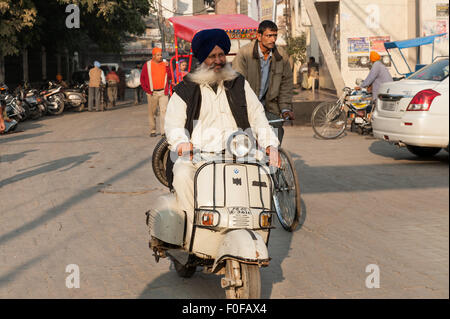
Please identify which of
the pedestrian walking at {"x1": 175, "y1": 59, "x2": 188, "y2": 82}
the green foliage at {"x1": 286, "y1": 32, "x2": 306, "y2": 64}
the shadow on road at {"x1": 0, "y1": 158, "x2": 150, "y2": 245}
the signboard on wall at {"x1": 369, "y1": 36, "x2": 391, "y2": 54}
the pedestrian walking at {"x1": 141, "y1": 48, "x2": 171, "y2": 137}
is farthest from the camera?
the green foliage at {"x1": 286, "y1": 32, "x2": 306, "y2": 64}

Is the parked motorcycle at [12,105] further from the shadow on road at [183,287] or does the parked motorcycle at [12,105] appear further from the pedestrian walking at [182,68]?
the shadow on road at [183,287]

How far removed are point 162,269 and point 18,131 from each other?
1352cm

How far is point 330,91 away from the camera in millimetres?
27719

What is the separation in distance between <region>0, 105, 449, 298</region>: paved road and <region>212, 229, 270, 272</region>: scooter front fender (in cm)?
63

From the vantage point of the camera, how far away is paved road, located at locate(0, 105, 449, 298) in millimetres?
2512

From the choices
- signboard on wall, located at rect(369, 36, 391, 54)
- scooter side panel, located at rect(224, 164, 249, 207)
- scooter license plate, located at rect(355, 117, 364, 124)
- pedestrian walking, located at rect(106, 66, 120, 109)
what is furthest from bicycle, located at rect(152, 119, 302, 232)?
pedestrian walking, located at rect(106, 66, 120, 109)

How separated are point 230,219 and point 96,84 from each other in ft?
70.3

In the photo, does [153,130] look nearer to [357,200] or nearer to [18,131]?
[18,131]

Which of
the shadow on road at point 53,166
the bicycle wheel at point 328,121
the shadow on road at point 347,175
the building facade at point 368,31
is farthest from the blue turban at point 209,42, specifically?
the building facade at point 368,31

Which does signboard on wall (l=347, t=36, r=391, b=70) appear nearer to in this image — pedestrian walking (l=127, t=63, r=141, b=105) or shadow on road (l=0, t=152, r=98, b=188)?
pedestrian walking (l=127, t=63, r=141, b=105)

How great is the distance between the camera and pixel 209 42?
396 cm

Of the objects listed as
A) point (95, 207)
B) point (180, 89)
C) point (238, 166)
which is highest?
point (180, 89)

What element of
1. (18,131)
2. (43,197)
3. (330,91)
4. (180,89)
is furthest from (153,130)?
(330,91)

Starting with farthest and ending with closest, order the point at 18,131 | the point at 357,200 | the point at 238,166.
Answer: the point at 18,131 < the point at 357,200 < the point at 238,166
